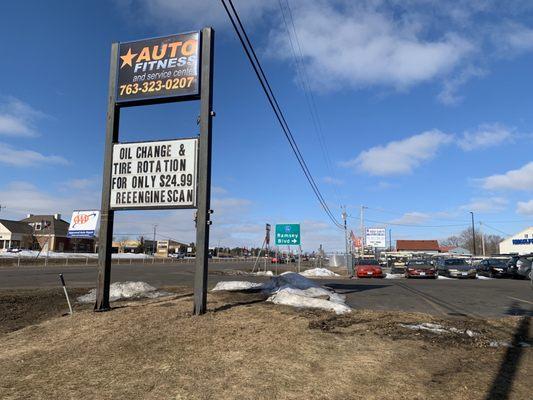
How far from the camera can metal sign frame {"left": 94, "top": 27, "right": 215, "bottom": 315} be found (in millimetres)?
10391

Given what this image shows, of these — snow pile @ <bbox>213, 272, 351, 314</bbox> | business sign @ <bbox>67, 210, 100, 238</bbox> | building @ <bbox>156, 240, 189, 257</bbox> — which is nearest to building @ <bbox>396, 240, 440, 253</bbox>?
Result: building @ <bbox>156, 240, 189, 257</bbox>

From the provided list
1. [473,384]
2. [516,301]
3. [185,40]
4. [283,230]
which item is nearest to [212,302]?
[185,40]

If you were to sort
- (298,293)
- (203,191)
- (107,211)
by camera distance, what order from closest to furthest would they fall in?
(203,191) < (107,211) < (298,293)

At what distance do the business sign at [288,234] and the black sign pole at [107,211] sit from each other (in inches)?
1147

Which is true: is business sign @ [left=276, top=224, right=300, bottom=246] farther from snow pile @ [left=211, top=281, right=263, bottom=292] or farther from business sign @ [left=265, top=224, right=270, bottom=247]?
snow pile @ [left=211, top=281, right=263, bottom=292]

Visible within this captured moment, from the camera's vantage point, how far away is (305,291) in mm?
14016

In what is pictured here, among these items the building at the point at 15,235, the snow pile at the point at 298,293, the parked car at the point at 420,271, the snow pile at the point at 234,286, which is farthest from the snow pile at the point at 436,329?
the building at the point at 15,235

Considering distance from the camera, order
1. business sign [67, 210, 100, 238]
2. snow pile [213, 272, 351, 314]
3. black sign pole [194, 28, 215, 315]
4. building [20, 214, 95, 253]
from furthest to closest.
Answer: building [20, 214, 95, 253]
business sign [67, 210, 100, 238]
snow pile [213, 272, 351, 314]
black sign pole [194, 28, 215, 315]

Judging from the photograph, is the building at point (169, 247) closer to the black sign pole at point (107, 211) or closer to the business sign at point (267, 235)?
the business sign at point (267, 235)

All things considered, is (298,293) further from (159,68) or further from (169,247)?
(169,247)

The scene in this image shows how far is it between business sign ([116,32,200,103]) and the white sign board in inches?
2743

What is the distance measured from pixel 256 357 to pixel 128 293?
8.38m

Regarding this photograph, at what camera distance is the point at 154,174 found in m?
11.0

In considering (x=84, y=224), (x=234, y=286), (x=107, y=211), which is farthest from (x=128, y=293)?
(x=84, y=224)
